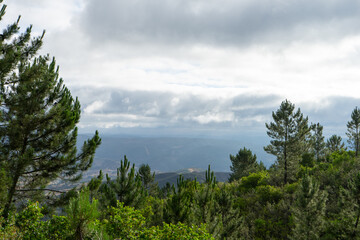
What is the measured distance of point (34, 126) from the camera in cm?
1155

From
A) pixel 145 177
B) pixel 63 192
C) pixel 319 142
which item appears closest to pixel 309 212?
pixel 63 192

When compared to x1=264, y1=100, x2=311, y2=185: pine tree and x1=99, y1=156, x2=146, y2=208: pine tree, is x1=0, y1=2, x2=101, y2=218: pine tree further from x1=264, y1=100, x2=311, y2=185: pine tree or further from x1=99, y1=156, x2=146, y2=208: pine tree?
x1=264, y1=100, x2=311, y2=185: pine tree

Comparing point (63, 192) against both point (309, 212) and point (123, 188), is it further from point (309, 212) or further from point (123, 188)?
point (309, 212)

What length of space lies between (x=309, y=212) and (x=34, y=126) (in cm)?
→ 2284

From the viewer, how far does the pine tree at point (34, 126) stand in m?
10.5

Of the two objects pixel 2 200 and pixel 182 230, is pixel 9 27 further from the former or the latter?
pixel 182 230

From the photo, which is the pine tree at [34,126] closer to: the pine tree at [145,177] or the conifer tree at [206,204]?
the conifer tree at [206,204]

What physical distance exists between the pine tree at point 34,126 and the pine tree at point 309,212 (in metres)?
19.0

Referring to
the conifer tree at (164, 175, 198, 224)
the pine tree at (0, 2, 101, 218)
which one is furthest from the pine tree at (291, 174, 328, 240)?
the pine tree at (0, 2, 101, 218)

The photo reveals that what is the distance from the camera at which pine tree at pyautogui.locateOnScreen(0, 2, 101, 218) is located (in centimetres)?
1055

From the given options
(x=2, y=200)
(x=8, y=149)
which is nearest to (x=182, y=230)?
(x=2, y=200)

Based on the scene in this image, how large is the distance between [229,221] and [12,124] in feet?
60.7

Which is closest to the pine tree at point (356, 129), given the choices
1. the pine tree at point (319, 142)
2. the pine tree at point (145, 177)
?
the pine tree at point (319, 142)

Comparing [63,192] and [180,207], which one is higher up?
[63,192]
